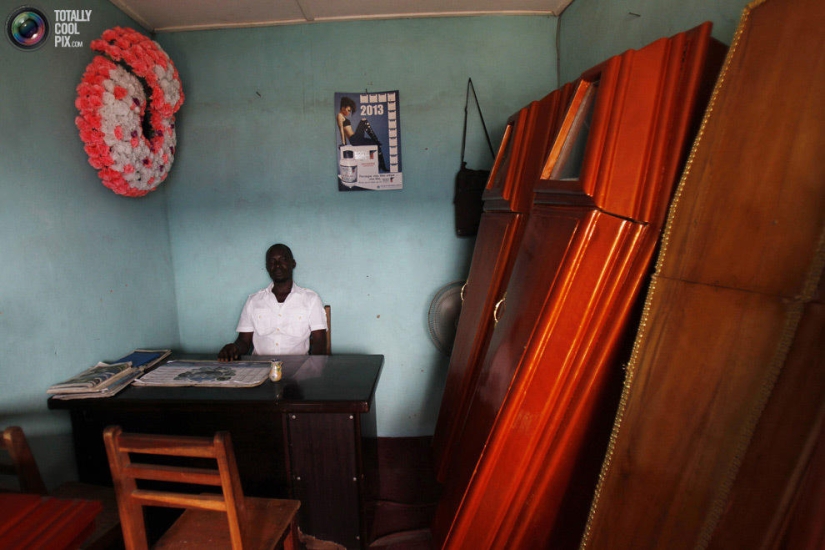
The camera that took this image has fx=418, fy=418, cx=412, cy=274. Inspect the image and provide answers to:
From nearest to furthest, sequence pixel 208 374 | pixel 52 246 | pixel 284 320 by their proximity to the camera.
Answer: pixel 52 246 < pixel 208 374 < pixel 284 320

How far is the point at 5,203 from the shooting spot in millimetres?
1813

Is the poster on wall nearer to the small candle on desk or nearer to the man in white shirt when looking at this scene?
the man in white shirt

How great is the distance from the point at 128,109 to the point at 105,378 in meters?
1.38

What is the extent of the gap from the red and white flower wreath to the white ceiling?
39 cm

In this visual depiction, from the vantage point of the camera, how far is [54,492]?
69.6 inches

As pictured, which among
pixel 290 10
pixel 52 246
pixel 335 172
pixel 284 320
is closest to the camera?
pixel 52 246

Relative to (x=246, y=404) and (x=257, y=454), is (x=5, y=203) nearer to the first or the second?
(x=246, y=404)

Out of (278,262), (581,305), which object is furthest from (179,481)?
(278,262)

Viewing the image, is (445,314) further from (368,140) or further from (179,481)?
(179,481)

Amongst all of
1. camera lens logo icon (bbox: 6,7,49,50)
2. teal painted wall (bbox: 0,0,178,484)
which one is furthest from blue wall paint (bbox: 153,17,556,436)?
camera lens logo icon (bbox: 6,7,49,50)

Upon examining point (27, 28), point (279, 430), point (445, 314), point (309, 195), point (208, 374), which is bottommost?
point (279, 430)

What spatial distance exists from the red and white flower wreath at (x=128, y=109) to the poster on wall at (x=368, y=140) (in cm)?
103

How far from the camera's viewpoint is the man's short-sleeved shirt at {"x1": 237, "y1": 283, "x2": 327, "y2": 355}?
2.77 meters

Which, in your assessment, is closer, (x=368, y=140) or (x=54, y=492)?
(x=54, y=492)
